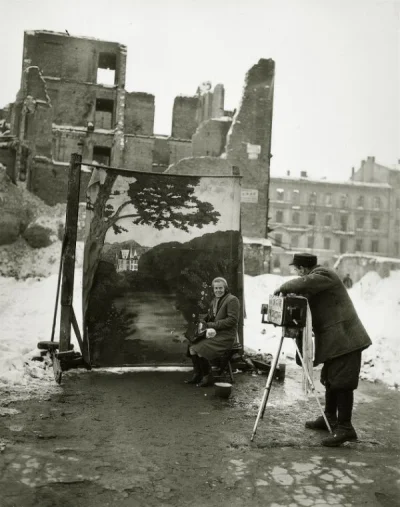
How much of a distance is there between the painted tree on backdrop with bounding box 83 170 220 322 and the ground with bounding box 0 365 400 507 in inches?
80.9

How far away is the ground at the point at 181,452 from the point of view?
3.25 meters

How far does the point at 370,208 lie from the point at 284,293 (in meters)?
52.5

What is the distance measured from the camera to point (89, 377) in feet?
22.5

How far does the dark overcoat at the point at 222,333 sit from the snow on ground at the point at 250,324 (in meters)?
2.00

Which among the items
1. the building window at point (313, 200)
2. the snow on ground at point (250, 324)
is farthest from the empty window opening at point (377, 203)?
the snow on ground at point (250, 324)

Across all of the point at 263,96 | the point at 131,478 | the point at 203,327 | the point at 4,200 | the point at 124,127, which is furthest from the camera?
the point at 124,127

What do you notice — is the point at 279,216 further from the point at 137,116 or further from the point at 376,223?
the point at 137,116

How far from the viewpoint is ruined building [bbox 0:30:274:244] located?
71.8 feet

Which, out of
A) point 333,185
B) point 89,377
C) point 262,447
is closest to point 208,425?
point 262,447

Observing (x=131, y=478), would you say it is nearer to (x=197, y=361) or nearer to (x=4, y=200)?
(x=197, y=361)

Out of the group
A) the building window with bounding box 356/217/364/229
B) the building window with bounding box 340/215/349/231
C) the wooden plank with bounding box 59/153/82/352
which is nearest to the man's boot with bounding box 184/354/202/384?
the wooden plank with bounding box 59/153/82/352

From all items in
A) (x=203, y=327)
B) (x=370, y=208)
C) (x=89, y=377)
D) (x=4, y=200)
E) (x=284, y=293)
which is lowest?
(x=89, y=377)

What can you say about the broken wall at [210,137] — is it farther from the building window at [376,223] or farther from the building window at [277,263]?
the building window at [376,223]

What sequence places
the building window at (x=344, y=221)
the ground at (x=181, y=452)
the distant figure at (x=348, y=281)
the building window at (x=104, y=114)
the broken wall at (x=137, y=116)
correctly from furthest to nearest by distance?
the building window at (x=344, y=221) → the broken wall at (x=137, y=116) → the building window at (x=104, y=114) → the distant figure at (x=348, y=281) → the ground at (x=181, y=452)
